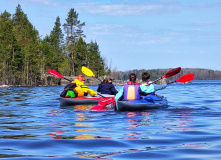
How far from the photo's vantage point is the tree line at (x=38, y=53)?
6669cm

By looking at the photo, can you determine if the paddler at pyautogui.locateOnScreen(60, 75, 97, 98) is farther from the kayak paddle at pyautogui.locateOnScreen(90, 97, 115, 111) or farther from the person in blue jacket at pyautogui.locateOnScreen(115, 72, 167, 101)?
the person in blue jacket at pyautogui.locateOnScreen(115, 72, 167, 101)

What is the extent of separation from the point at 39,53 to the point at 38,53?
0.77 meters

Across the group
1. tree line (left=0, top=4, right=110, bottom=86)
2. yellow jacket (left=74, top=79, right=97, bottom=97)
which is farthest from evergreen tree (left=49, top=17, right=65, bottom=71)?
yellow jacket (left=74, top=79, right=97, bottom=97)

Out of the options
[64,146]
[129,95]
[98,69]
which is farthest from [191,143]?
[98,69]

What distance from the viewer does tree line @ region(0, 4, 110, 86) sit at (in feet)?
219

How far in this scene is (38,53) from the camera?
76.1 metres

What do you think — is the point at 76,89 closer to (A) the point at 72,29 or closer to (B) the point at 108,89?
(B) the point at 108,89

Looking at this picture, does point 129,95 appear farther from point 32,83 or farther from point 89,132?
point 32,83

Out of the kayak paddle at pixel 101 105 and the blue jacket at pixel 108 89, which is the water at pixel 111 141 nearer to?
the kayak paddle at pixel 101 105

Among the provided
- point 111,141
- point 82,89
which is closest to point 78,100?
point 82,89

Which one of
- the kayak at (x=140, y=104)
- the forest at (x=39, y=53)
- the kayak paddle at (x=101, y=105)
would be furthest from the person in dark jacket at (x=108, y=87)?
the forest at (x=39, y=53)

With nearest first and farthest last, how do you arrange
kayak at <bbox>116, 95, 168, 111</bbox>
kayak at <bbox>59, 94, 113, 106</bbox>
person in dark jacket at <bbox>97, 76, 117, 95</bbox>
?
kayak at <bbox>116, 95, 168, 111</bbox>, kayak at <bbox>59, 94, 113, 106</bbox>, person in dark jacket at <bbox>97, 76, 117, 95</bbox>

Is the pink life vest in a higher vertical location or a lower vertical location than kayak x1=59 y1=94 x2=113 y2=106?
higher

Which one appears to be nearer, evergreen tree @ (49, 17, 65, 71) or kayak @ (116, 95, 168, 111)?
kayak @ (116, 95, 168, 111)
